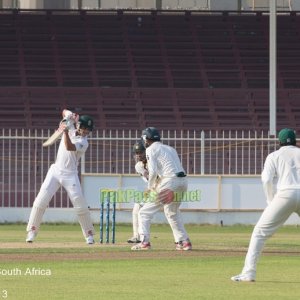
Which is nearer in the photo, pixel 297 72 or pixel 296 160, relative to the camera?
pixel 296 160

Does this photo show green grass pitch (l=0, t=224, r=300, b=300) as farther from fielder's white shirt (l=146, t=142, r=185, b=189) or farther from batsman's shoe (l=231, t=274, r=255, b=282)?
fielder's white shirt (l=146, t=142, r=185, b=189)

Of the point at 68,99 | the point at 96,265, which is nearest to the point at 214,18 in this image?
the point at 68,99

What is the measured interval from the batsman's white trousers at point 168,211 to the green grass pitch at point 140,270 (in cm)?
32

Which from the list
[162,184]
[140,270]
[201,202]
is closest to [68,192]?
[162,184]

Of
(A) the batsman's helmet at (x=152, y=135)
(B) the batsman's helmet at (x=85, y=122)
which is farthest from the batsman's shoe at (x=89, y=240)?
(A) the batsman's helmet at (x=152, y=135)

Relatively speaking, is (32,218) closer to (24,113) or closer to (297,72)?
(24,113)

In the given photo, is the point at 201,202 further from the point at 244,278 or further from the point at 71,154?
the point at 244,278

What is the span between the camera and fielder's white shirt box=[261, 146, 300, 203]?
1430cm

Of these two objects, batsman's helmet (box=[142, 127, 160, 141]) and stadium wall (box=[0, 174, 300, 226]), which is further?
stadium wall (box=[0, 174, 300, 226])

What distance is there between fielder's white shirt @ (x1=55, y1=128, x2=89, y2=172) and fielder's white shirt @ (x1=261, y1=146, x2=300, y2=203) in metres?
5.83

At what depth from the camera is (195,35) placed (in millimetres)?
41656

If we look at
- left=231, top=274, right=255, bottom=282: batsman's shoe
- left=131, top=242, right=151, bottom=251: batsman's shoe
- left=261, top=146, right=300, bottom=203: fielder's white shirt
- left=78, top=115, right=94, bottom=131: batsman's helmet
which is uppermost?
left=78, top=115, right=94, bottom=131: batsman's helmet

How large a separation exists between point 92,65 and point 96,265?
24063 millimetres

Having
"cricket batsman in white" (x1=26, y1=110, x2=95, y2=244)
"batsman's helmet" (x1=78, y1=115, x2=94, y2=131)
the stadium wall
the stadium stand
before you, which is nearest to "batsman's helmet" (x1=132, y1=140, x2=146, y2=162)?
"cricket batsman in white" (x1=26, y1=110, x2=95, y2=244)
